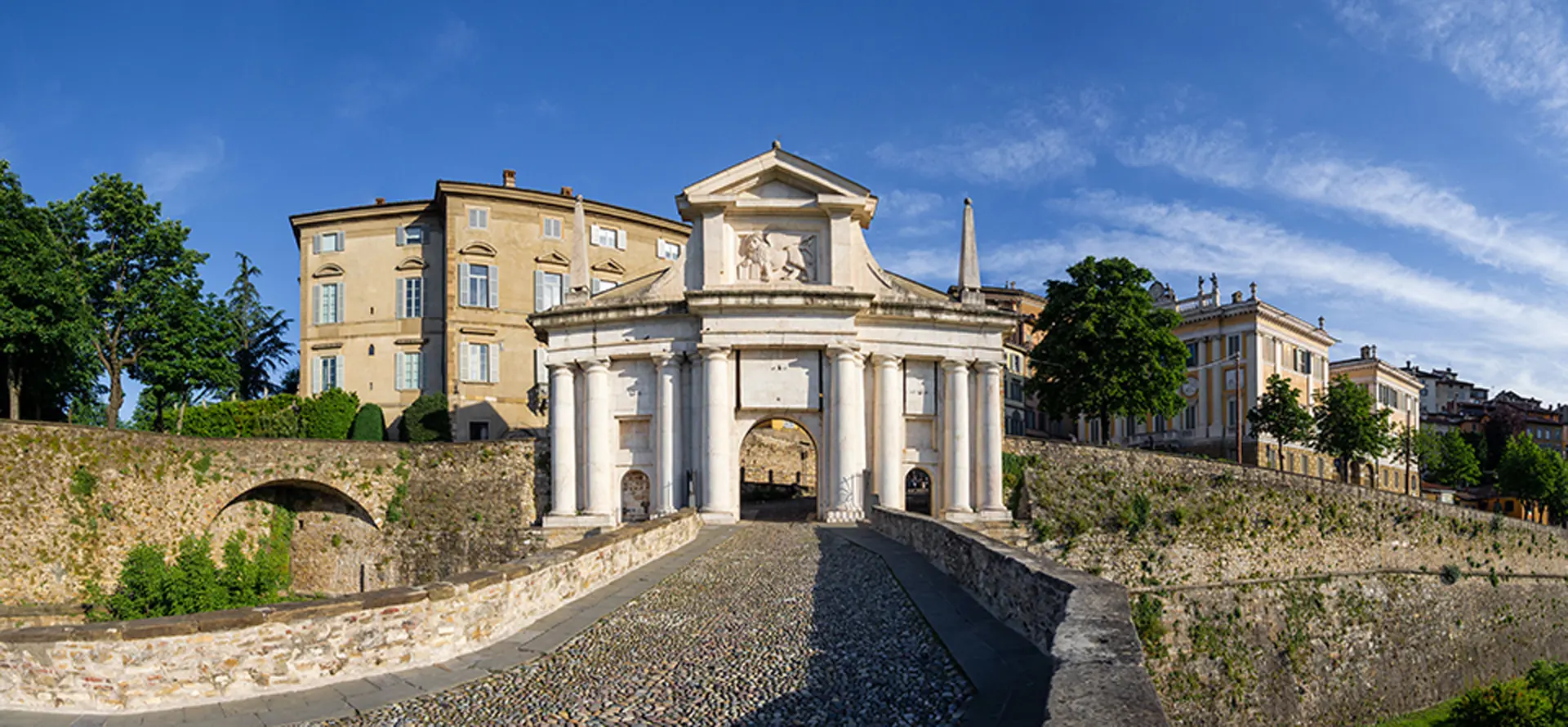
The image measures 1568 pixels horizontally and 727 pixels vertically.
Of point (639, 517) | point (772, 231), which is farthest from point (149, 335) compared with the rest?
point (772, 231)

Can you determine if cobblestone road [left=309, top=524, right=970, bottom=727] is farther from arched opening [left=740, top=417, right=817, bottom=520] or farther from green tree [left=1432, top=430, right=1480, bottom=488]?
green tree [left=1432, top=430, right=1480, bottom=488]

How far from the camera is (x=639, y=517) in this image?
34.1m

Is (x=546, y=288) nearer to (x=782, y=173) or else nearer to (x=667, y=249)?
(x=667, y=249)

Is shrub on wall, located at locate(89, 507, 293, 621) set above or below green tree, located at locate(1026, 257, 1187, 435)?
below

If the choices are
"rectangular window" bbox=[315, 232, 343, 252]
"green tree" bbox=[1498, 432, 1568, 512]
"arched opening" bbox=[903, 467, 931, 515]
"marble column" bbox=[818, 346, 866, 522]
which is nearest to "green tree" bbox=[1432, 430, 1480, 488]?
"green tree" bbox=[1498, 432, 1568, 512]

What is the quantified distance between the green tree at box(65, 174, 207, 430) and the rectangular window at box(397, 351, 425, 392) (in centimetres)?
883

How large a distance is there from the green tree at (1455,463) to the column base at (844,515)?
203ft

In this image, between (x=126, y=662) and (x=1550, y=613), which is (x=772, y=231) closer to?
(x=126, y=662)

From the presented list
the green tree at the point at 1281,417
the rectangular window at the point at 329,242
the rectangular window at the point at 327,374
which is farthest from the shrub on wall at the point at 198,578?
the green tree at the point at 1281,417

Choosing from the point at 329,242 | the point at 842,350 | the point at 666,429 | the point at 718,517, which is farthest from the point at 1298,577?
the point at 329,242

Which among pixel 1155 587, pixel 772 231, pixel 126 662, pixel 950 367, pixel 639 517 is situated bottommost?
pixel 1155 587

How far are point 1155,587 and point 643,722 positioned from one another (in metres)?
29.6

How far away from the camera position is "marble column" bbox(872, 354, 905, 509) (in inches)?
1266

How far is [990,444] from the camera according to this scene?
33062 millimetres
